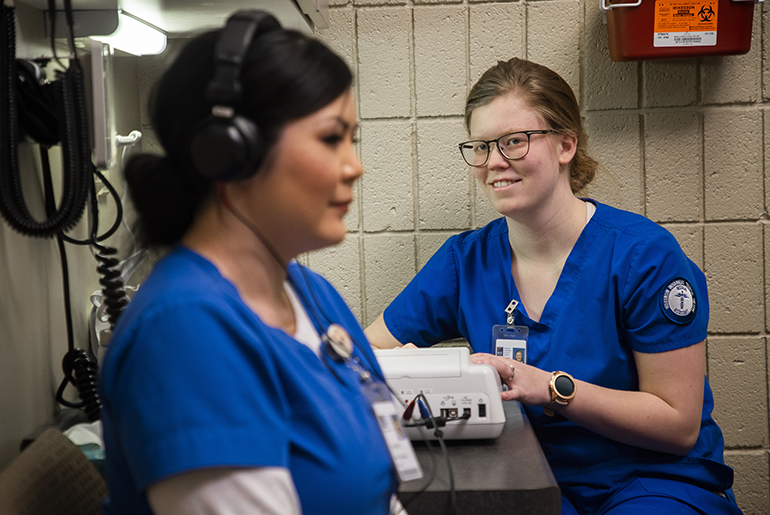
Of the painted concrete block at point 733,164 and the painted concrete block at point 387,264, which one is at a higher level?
the painted concrete block at point 733,164

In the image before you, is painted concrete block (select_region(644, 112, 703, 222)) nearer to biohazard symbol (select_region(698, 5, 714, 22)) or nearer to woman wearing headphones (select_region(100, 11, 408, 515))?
biohazard symbol (select_region(698, 5, 714, 22))

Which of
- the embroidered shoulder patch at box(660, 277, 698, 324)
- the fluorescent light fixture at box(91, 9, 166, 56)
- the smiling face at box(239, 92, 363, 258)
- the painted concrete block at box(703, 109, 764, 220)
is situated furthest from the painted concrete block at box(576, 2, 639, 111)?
the smiling face at box(239, 92, 363, 258)

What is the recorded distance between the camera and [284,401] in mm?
676

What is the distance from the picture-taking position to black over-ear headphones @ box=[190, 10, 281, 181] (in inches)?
25.2

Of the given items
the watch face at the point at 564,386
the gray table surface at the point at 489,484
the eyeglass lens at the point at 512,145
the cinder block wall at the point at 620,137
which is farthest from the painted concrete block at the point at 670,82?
the gray table surface at the point at 489,484

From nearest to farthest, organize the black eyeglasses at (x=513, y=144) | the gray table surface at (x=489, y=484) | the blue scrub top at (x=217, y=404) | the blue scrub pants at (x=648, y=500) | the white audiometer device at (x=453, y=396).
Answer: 1. the blue scrub top at (x=217, y=404)
2. the gray table surface at (x=489, y=484)
3. the white audiometer device at (x=453, y=396)
4. the blue scrub pants at (x=648, y=500)
5. the black eyeglasses at (x=513, y=144)

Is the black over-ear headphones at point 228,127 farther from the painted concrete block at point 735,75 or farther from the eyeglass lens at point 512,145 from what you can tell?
the painted concrete block at point 735,75

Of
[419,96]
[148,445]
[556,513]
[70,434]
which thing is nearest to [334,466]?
[148,445]

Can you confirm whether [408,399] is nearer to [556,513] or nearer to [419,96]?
[556,513]

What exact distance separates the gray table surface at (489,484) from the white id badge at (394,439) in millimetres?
169

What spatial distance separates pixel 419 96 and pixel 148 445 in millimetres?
1505

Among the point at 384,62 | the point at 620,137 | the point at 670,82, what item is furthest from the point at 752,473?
the point at 384,62

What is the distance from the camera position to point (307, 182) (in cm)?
70

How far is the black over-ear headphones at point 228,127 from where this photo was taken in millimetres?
640
